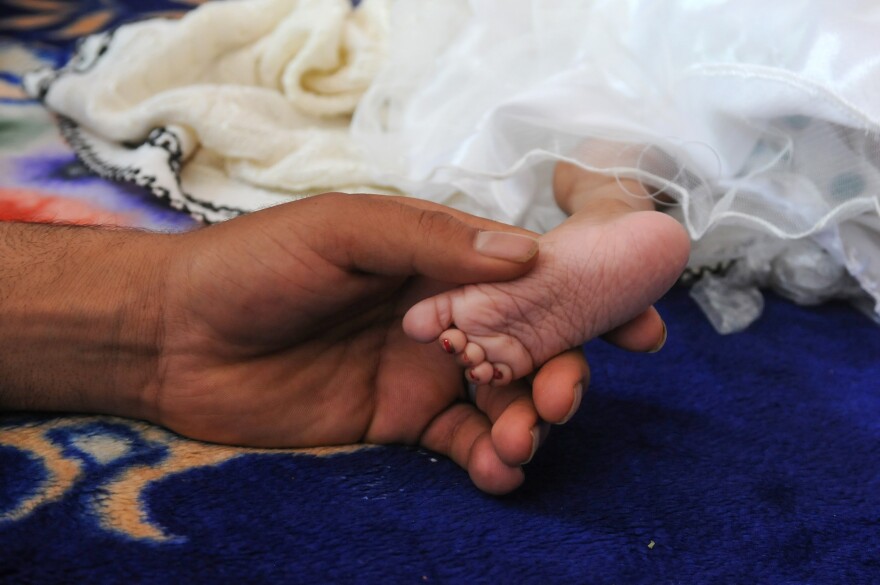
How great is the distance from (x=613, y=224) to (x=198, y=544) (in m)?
0.34

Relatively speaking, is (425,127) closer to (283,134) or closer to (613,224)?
(283,134)

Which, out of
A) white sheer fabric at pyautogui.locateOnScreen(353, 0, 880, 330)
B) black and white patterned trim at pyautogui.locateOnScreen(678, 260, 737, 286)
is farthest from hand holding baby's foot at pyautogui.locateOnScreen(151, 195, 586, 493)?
black and white patterned trim at pyautogui.locateOnScreen(678, 260, 737, 286)

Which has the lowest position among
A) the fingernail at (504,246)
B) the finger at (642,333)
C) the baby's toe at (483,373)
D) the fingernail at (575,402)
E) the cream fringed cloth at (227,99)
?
the fingernail at (575,402)

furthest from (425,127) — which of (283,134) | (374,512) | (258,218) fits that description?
(374,512)

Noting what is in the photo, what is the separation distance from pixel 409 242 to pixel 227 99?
57 cm

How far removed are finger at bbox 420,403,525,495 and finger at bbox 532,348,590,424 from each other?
0.05m

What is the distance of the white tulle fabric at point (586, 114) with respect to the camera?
0.77m

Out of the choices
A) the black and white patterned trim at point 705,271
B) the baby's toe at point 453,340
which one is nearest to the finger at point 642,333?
the baby's toe at point 453,340

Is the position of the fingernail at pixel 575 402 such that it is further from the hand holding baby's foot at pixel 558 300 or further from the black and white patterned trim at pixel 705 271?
the black and white patterned trim at pixel 705 271

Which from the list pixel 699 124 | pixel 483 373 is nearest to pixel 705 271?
pixel 699 124

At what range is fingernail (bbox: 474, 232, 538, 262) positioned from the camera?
0.54 m

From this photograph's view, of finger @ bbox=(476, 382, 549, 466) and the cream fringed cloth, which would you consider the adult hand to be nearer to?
finger @ bbox=(476, 382, 549, 466)

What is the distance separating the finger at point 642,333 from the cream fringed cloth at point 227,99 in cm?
46

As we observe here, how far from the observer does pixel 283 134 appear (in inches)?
39.3
